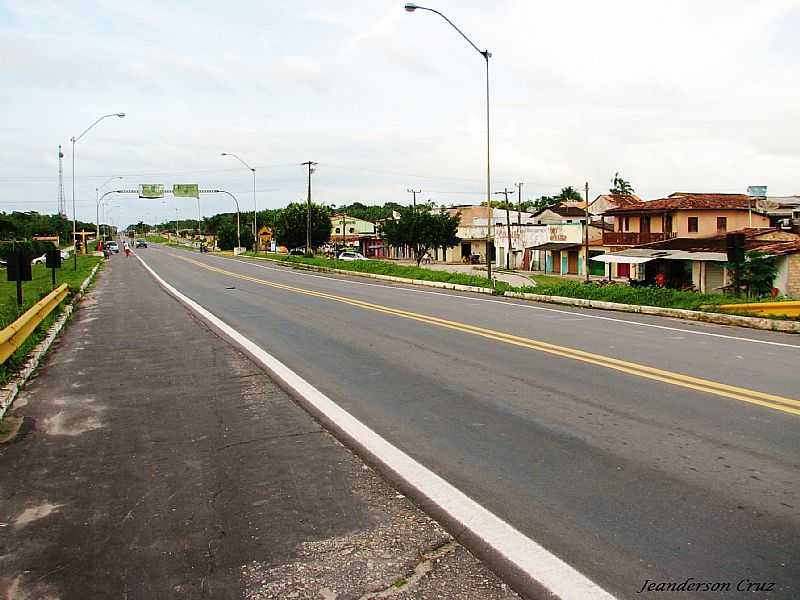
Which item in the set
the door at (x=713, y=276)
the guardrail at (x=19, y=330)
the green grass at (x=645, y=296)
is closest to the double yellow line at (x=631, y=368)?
the green grass at (x=645, y=296)

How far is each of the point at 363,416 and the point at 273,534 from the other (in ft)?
10.3

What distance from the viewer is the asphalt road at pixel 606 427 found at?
4.43m

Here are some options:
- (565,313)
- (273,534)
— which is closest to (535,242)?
(565,313)

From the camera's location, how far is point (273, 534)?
4.73 m

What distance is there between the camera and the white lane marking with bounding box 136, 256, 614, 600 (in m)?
3.98

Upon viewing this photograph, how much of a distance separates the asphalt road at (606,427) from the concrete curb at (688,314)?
64 centimetres

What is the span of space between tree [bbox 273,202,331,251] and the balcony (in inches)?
1312

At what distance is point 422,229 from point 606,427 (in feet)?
221

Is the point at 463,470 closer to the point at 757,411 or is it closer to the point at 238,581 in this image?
the point at 238,581

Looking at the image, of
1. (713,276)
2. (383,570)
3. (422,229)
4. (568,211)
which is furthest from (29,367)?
(568,211)

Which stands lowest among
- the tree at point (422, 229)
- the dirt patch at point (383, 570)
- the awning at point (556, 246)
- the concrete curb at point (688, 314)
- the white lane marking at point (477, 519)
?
the dirt patch at point (383, 570)

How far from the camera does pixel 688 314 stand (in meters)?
16.7

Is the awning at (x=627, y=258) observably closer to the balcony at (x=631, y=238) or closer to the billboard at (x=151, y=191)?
the balcony at (x=631, y=238)

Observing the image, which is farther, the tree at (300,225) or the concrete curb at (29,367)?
the tree at (300,225)
